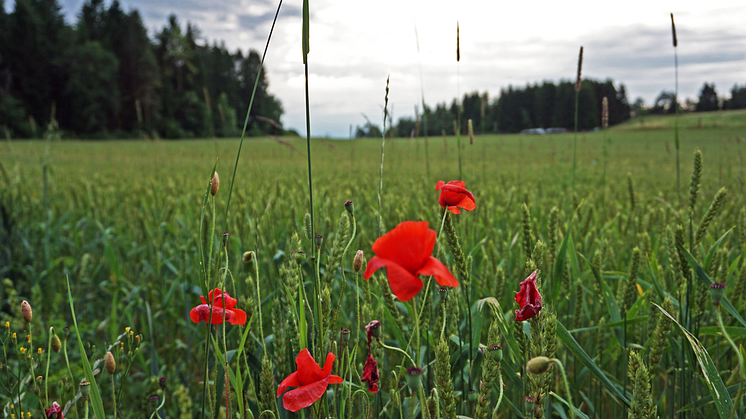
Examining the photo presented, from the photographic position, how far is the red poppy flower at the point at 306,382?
551 millimetres

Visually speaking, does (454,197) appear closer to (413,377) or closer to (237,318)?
(413,377)

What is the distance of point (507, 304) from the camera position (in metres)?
1.45

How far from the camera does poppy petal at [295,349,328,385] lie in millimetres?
571

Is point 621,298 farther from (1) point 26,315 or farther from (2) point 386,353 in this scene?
(1) point 26,315

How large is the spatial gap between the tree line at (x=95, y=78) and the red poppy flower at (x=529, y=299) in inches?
1221

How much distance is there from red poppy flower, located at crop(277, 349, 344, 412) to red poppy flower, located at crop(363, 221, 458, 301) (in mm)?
189

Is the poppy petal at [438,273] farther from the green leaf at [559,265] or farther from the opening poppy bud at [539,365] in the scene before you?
the green leaf at [559,265]

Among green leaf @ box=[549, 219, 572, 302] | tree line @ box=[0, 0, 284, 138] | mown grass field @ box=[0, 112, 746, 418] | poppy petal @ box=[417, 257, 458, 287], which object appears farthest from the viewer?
tree line @ box=[0, 0, 284, 138]

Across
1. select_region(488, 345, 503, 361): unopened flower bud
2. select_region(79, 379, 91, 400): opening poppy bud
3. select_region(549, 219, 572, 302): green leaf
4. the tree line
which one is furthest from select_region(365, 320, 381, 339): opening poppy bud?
the tree line

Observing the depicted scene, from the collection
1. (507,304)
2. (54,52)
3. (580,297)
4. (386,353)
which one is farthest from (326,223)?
(54,52)

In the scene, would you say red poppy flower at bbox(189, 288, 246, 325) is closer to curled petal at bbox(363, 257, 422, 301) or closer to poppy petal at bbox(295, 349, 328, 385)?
poppy petal at bbox(295, 349, 328, 385)

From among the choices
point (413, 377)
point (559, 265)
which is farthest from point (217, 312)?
point (559, 265)

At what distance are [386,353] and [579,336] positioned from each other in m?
0.66

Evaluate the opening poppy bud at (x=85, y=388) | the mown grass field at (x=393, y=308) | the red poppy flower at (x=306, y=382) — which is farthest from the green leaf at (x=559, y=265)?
the opening poppy bud at (x=85, y=388)
